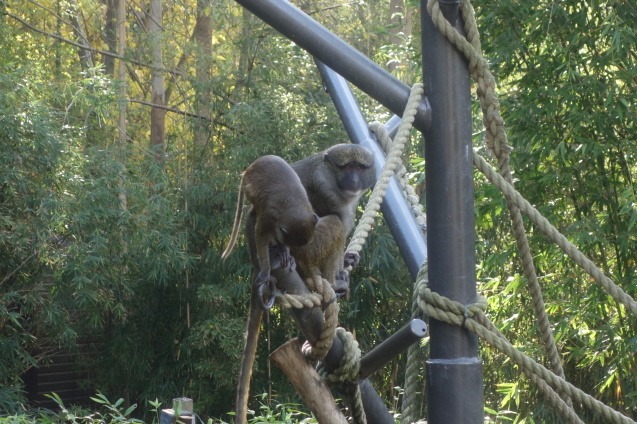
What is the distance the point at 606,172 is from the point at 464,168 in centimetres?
345

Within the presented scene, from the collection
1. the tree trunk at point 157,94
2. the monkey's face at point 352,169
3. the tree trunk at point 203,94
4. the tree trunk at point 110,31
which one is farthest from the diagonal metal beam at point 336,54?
the tree trunk at point 110,31

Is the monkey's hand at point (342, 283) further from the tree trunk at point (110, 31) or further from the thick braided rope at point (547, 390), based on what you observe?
the tree trunk at point (110, 31)

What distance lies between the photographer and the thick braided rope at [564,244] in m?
1.17

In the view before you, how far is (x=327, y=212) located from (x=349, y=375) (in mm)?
917

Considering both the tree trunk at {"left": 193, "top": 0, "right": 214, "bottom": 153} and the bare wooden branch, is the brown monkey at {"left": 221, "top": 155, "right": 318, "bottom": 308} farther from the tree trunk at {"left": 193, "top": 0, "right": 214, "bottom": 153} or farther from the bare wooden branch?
the tree trunk at {"left": 193, "top": 0, "right": 214, "bottom": 153}

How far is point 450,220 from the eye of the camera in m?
1.18

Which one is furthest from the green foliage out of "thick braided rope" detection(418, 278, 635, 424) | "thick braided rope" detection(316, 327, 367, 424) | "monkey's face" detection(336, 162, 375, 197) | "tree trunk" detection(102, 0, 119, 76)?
"tree trunk" detection(102, 0, 119, 76)

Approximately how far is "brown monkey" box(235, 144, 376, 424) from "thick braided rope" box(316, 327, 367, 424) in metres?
0.41

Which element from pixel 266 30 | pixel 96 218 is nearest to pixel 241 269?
pixel 96 218

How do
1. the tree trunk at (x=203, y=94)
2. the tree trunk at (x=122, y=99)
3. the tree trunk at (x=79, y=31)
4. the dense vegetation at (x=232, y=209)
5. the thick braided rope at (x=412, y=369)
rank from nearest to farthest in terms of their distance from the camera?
the thick braided rope at (x=412, y=369) < the dense vegetation at (x=232, y=209) < the tree trunk at (x=122, y=99) < the tree trunk at (x=203, y=94) < the tree trunk at (x=79, y=31)

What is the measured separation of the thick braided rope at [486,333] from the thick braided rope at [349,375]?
567 millimetres

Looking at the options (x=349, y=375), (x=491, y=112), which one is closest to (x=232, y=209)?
(x=349, y=375)

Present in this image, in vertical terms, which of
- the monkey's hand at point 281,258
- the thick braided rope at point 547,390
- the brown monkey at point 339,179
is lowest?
the thick braided rope at point 547,390

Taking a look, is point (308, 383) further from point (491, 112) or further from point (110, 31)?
point (110, 31)
